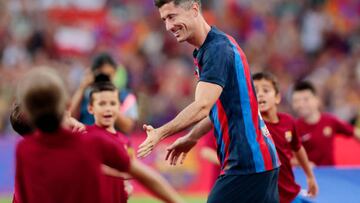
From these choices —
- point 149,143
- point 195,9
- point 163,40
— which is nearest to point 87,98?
point 195,9

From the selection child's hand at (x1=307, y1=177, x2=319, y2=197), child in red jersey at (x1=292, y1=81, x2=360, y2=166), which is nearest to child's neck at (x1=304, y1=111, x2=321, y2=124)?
child in red jersey at (x1=292, y1=81, x2=360, y2=166)

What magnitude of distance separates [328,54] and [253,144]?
13.3m

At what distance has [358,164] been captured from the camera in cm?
1397

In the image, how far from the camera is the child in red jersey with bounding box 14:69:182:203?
466 cm

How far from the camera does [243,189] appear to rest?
246 inches

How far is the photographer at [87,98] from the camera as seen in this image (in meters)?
10.2

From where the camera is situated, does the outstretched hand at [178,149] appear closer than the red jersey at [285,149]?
Yes

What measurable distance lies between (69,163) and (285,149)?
3.85 metres

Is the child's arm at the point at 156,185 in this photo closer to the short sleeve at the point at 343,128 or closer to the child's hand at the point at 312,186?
the child's hand at the point at 312,186

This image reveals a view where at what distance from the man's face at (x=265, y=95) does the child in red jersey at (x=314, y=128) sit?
104 inches

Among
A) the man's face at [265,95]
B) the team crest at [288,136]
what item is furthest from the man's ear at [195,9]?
the team crest at [288,136]

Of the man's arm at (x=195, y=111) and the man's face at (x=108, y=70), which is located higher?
the man's arm at (x=195, y=111)

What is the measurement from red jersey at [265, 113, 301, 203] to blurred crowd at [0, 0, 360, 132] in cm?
971

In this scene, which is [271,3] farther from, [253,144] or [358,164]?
[253,144]
